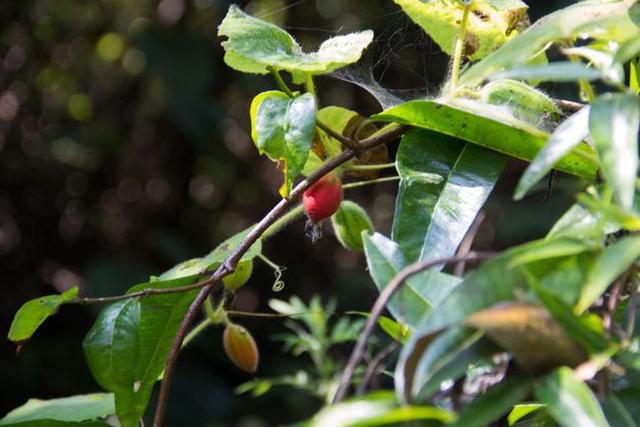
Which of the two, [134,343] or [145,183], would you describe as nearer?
[134,343]

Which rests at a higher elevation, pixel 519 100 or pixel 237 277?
pixel 519 100

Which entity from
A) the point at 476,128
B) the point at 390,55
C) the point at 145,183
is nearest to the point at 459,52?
the point at 476,128

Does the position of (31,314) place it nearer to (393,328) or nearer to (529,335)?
(393,328)

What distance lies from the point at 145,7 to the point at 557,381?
2411mm

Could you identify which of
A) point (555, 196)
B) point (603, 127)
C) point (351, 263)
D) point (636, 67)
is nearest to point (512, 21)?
point (636, 67)

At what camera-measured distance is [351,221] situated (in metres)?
0.59

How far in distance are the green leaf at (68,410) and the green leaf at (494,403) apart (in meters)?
0.31

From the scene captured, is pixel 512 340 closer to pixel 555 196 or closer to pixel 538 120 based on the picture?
pixel 538 120

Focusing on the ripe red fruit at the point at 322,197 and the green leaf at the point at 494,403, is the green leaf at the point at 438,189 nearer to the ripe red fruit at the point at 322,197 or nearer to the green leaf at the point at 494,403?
the ripe red fruit at the point at 322,197

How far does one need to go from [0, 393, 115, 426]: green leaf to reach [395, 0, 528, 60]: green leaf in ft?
0.99

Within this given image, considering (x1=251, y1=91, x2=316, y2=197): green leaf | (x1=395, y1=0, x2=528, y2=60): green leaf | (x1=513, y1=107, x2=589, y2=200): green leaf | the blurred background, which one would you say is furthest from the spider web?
the blurred background

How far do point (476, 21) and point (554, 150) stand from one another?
0.82 feet

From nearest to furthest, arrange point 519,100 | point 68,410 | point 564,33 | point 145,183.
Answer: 1. point 564,33
2. point 519,100
3. point 68,410
4. point 145,183

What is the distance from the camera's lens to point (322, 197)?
1.76ft
